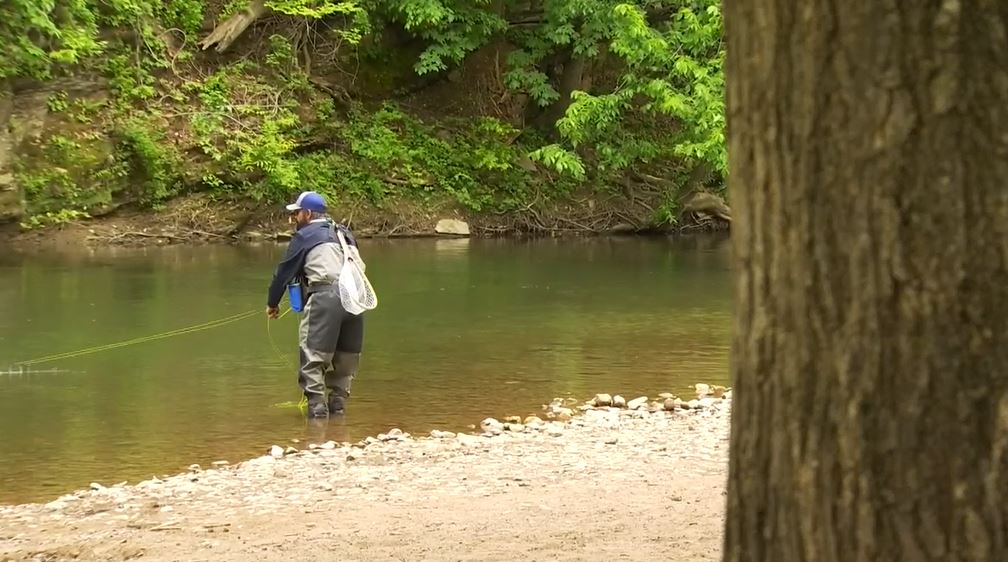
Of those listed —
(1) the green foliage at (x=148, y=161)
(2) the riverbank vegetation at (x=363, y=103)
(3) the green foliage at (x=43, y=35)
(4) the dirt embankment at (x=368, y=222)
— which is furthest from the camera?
(1) the green foliage at (x=148, y=161)

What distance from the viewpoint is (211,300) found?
15492 millimetres

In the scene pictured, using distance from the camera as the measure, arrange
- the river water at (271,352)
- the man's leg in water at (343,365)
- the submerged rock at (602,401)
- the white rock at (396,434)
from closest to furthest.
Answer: the white rock at (396,434), the river water at (271,352), the man's leg in water at (343,365), the submerged rock at (602,401)

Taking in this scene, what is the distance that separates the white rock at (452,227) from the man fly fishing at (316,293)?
702 inches

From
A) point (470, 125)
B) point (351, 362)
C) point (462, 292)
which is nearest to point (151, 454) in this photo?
point (351, 362)

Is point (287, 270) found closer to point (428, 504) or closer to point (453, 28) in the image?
point (428, 504)

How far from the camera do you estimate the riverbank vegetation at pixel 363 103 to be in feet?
76.3

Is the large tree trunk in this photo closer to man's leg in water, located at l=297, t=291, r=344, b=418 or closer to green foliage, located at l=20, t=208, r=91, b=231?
man's leg in water, located at l=297, t=291, r=344, b=418

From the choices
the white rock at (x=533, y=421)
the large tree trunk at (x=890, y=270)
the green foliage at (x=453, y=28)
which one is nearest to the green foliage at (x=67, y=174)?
the green foliage at (x=453, y=28)

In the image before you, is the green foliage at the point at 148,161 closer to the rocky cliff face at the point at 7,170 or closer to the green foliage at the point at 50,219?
the green foliage at the point at 50,219

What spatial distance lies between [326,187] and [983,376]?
25.2 m

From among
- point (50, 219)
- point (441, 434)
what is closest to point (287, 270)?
point (441, 434)

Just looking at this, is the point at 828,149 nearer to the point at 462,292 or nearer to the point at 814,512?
the point at 814,512

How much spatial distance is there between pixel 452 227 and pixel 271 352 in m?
15.5

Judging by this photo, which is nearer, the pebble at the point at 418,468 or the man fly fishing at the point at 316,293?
the pebble at the point at 418,468
